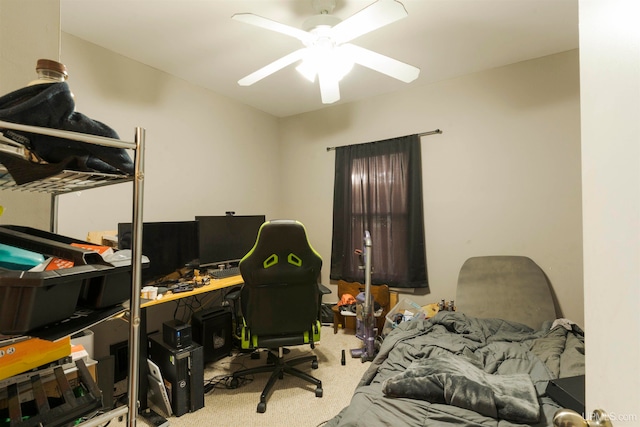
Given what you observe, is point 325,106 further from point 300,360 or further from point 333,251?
point 300,360

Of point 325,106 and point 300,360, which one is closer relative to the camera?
point 300,360

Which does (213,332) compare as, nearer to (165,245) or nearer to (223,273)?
(223,273)

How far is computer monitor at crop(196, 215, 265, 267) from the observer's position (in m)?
2.81

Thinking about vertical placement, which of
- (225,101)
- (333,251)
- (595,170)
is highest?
(225,101)

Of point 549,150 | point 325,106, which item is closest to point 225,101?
point 325,106

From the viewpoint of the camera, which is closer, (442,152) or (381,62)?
(381,62)

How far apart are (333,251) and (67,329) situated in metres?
3.23

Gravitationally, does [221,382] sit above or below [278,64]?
below

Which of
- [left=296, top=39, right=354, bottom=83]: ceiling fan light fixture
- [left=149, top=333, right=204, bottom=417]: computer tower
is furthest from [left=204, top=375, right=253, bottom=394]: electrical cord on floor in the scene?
[left=296, top=39, right=354, bottom=83]: ceiling fan light fixture

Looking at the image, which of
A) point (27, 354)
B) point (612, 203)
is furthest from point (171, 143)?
point (612, 203)

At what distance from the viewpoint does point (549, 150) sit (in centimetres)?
269

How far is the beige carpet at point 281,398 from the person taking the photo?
1.87 m

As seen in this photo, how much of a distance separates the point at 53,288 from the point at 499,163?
3294 mm

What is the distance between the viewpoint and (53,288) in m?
0.51
